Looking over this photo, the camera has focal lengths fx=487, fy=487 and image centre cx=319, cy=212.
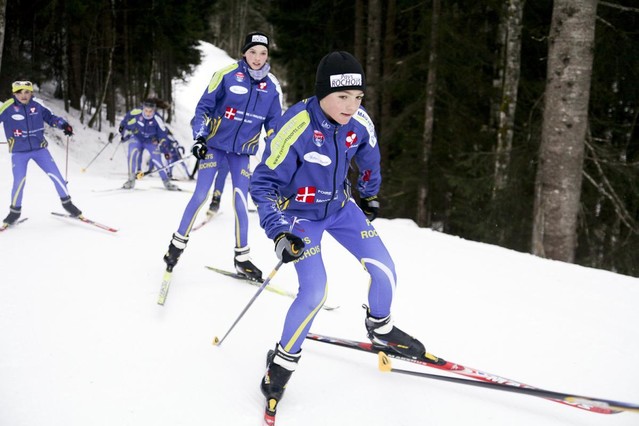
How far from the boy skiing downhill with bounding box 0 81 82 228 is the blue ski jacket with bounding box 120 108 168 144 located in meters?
4.33

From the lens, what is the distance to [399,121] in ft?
42.8

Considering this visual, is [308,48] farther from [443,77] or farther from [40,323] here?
[40,323]

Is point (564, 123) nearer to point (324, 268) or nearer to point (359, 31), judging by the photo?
point (324, 268)

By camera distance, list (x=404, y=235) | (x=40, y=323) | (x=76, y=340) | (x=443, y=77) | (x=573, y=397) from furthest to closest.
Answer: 1. (x=443, y=77)
2. (x=404, y=235)
3. (x=40, y=323)
4. (x=76, y=340)
5. (x=573, y=397)

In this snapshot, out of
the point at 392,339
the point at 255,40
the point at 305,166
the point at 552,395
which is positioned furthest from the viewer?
the point at 255,40

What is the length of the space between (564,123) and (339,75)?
4.28 metres

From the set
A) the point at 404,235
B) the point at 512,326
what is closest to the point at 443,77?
the point at 404,235

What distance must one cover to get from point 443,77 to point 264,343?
10000 mm

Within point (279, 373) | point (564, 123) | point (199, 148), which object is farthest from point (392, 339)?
point (564, 123)

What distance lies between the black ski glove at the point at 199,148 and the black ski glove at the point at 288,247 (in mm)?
2067

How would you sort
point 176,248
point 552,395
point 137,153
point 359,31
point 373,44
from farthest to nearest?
point 359,31, point 373,44, point 137,153, point 176,248, point 552,395

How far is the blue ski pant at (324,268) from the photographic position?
2963 mm

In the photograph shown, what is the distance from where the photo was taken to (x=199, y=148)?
4.57 m

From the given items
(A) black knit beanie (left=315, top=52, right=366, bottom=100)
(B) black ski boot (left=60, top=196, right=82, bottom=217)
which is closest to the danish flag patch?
(A) black knit beanie (left=315, top=52, right=366, bottom=100)
